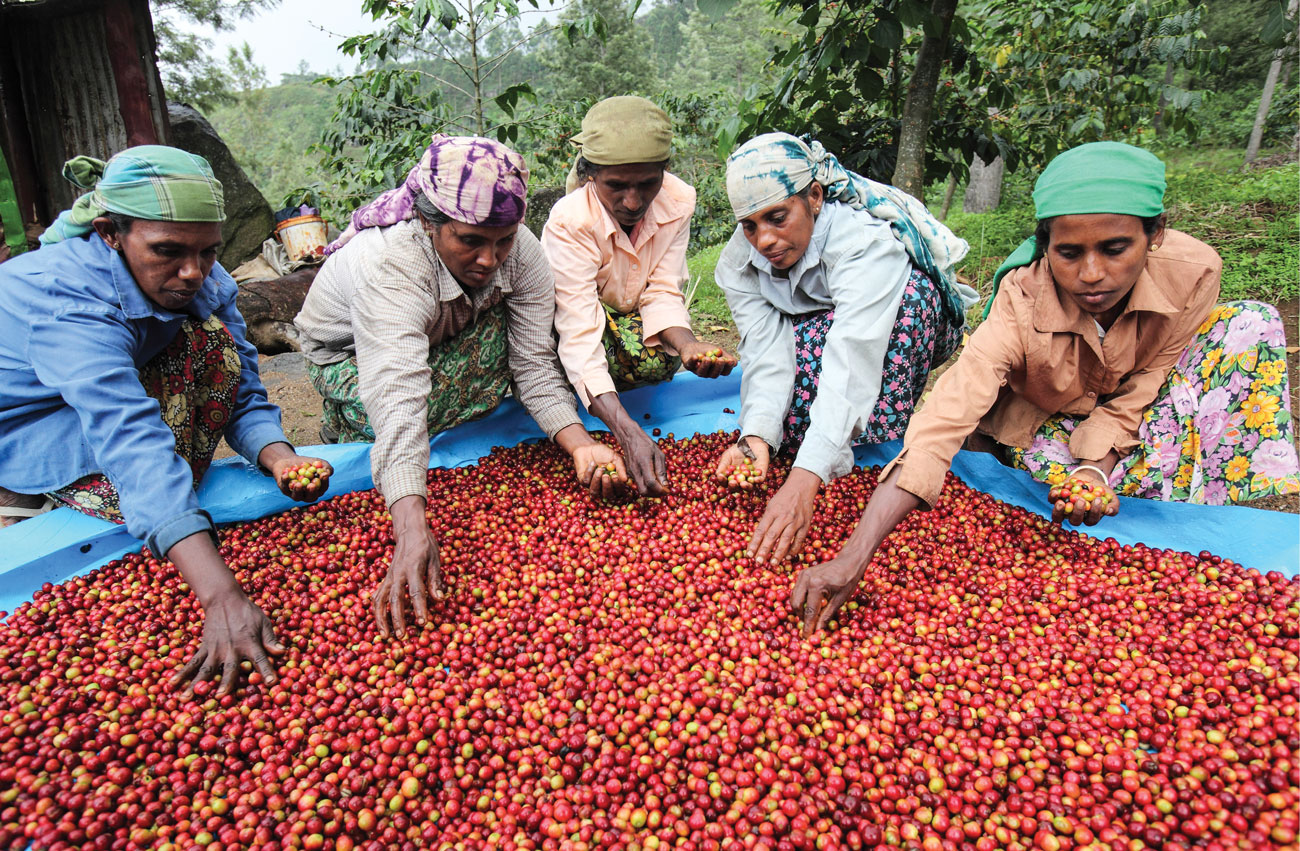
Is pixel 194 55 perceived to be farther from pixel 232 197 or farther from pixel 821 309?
pixel 821 309

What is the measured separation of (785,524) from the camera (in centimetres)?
238

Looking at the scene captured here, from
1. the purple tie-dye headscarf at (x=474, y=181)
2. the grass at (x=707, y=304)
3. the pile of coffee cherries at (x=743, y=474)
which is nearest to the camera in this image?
the purple tie-dye headscarf at (x=474, y=181)

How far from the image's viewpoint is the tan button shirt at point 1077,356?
2.38 metres

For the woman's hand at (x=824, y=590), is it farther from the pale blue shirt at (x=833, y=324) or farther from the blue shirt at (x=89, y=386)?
the blue shirt at (x=89, y=386)

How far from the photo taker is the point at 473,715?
199 cm

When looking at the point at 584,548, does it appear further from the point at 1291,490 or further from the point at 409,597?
the point at 1291,490

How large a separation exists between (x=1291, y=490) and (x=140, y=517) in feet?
12.1

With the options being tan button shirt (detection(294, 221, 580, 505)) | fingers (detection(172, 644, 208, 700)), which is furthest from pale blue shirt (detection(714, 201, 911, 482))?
fingers (detection(172, 644, 208, 700))

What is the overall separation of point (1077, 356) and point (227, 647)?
2896mm

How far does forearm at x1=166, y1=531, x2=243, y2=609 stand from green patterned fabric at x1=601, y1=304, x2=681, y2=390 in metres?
1.99

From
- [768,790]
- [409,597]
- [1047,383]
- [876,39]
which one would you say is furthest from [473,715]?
[876,39]

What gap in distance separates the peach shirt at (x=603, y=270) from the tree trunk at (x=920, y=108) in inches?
55.6

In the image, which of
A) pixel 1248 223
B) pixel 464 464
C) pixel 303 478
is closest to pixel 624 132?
pixel 464 464

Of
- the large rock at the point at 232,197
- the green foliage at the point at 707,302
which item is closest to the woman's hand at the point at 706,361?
the green foliage at the point at 707,302
